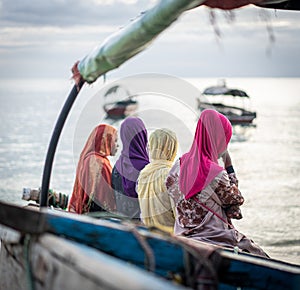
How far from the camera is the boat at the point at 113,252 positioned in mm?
2229

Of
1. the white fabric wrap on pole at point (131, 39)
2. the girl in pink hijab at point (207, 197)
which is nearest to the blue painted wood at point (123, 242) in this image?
the white fabric wrap on pole at point (131, 39)

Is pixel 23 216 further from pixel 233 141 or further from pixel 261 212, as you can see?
pixel 233 141

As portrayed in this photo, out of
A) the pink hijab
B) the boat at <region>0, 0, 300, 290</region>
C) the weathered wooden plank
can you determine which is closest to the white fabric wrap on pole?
the boat at <region>0, 0, 300, 290</region>

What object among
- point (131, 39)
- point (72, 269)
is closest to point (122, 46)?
point (131, 39)

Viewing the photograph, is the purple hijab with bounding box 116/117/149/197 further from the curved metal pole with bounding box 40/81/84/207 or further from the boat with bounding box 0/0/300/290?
the boat with bounding box 0/0/300/290

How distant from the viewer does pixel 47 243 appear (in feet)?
7.94

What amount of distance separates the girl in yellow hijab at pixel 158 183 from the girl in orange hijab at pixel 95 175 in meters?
0.53

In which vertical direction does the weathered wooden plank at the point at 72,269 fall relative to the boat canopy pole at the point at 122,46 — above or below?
below

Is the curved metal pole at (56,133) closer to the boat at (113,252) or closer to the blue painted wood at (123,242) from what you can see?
the boat at (113,252)

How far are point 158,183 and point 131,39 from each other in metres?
2.43

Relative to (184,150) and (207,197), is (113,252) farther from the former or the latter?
(184,150)

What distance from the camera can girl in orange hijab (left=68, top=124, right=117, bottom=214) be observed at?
5777mm

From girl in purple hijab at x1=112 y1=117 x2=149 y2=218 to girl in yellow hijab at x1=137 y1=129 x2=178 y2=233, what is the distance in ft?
1.23

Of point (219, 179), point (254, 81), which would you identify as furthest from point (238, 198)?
point (254, 81)
